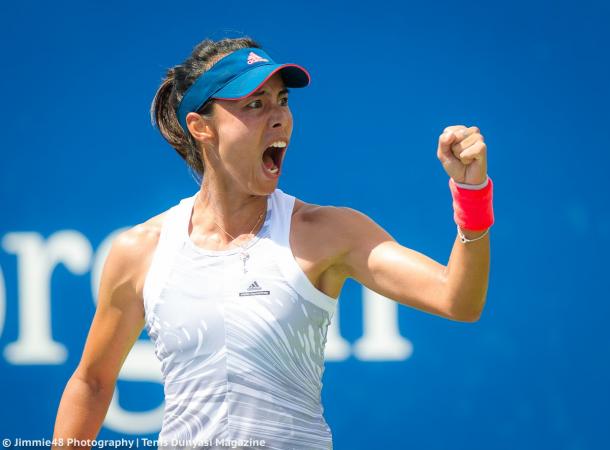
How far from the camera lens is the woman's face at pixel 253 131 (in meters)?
2.39

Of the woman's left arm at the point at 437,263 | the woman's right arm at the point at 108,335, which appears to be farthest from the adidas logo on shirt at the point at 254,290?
the woman's right arm at the point at 108,335

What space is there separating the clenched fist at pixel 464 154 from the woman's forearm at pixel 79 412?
119cm

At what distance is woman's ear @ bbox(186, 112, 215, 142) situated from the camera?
2.48 m

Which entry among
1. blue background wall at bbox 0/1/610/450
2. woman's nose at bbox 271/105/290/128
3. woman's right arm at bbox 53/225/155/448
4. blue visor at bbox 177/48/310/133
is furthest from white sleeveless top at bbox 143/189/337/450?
blue background wall at bbox 0/1/610/450

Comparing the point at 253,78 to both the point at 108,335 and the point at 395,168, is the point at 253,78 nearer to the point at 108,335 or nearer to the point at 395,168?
the point at 108,335

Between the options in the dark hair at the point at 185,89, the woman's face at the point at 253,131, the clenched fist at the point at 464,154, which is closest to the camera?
the clenched fist at the point at 464,154

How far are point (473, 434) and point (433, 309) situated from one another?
1.54 metres

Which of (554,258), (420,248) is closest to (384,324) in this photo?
(420,248)

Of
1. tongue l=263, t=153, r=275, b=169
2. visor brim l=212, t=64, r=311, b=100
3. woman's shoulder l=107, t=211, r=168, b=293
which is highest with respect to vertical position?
A: visor brim l=212, t=64, r=311, b=100

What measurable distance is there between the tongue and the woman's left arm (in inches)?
8.9

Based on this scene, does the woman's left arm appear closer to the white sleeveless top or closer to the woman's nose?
the white sleeveless top

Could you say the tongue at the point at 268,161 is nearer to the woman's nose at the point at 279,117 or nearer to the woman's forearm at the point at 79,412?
the woman's nose at the point at 279,117

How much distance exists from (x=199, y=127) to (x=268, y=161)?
20cm

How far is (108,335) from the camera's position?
2.52 meters
